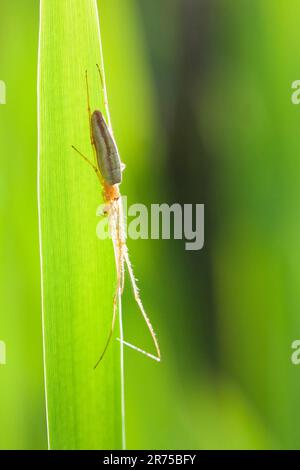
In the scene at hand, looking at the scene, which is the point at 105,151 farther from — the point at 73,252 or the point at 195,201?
the point at 195,201

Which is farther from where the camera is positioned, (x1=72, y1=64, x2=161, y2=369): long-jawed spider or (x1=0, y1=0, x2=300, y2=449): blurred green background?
(x1=0, y1=0, x2=300, y2=449): blurred green background

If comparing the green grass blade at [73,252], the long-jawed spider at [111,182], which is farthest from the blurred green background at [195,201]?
the green grass blade at [73,252]

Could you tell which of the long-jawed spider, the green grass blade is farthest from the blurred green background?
the green grass blade

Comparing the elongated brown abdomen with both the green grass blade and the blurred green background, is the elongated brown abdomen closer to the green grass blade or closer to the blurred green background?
the green grass blade

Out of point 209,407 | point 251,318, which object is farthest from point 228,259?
point 209,407

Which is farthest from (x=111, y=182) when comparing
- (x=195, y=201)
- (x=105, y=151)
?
(x=195, y=201)

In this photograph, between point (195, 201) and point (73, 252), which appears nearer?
point (73, 252)
